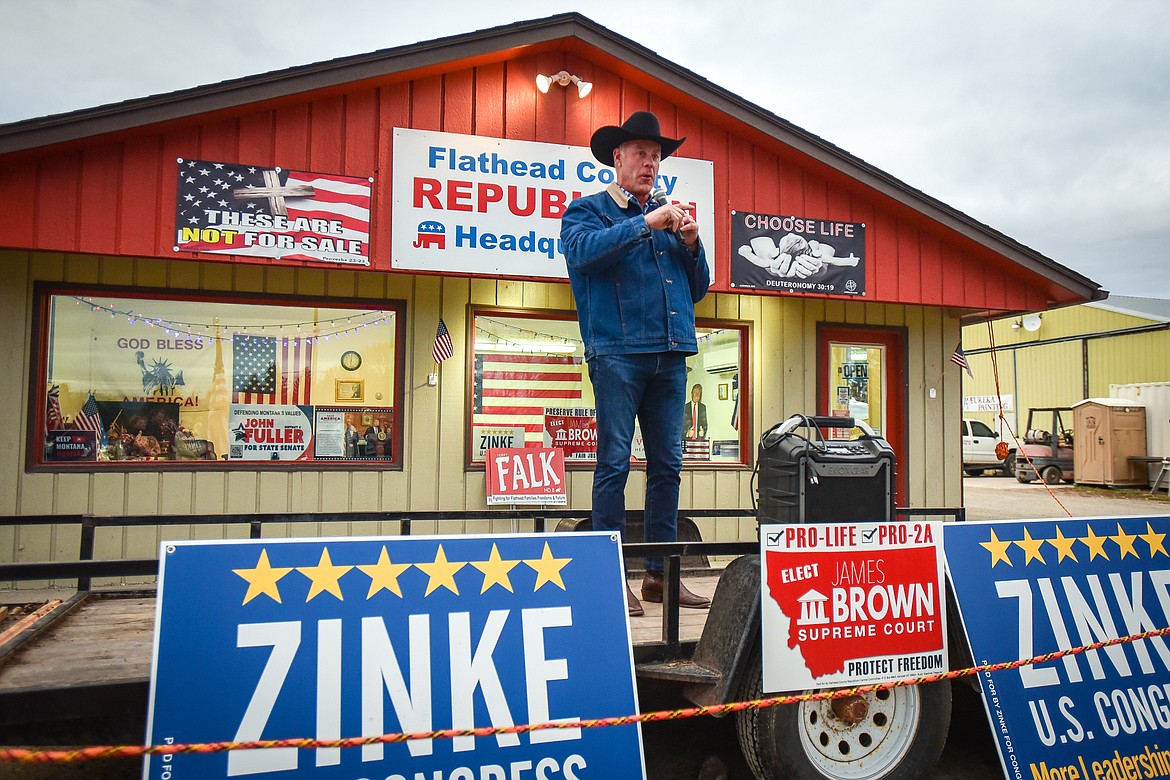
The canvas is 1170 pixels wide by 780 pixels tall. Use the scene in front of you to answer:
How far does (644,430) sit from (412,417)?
306 cm

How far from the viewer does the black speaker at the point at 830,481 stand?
10.3 ft

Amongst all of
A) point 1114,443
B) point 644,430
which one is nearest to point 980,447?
point 1114,443

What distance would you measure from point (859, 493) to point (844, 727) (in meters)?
1.06

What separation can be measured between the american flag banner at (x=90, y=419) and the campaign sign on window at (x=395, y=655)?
419 centimetres

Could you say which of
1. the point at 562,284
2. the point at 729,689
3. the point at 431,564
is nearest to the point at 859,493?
the point at 729,689

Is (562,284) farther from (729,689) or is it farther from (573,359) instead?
(729,689)

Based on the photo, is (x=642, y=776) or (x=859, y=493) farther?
(x=859, y=493)

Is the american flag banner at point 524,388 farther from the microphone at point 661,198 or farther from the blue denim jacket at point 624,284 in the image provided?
the microphone at point 661,198

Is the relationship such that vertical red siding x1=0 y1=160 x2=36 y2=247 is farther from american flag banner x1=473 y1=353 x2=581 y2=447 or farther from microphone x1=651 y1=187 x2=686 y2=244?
microphone x1=651 y1=187 x2=686 y2=244

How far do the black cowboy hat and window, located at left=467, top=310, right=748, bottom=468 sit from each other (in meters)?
2.90

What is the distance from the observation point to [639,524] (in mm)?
4117

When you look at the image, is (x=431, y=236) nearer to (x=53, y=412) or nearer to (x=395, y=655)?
(x=53, y=412)

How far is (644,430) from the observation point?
3156 mm

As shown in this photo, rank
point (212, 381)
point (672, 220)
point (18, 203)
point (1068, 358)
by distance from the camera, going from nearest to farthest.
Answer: point (672, 220) < point (18, 203) < point (212, 381) < point (1068, 358)
